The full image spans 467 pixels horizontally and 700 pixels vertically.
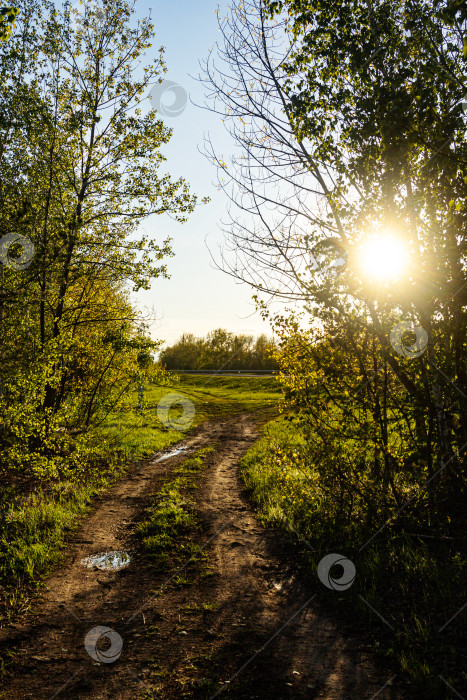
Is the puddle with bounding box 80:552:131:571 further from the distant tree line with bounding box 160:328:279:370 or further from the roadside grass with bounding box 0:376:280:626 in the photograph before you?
the distant tree line with bounding box 160:328:279:370

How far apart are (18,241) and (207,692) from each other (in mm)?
8331

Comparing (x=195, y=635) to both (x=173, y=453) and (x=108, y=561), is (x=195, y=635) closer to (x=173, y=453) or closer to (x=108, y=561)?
(x=108, y=561)

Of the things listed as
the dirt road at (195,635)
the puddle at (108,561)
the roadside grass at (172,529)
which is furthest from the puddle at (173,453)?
the puddle at (108,561)

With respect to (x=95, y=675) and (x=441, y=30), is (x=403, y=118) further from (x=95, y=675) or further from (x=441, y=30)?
(x=95, y=675)

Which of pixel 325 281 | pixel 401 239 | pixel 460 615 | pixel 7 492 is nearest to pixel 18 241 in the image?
pixel 7 492

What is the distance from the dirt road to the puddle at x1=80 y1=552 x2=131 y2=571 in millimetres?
161

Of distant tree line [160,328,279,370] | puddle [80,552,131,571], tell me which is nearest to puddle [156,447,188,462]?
puddle [80,552,131,571]

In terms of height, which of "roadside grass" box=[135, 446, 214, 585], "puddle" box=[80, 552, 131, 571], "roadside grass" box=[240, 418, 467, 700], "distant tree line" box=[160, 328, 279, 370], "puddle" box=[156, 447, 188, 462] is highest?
"distant tree line" box=[160, 328, 279, 370]

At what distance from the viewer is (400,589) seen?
5254 mm

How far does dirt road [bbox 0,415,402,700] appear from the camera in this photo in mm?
3768

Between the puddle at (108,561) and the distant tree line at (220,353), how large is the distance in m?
60.8

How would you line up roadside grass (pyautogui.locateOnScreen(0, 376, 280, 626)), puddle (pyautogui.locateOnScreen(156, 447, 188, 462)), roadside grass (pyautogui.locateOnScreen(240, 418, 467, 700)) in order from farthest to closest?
puddle (pyautogui.locateOnScreen(156, 447, 188, 462)), roadside grass (pyautogui.locateOnScreen(0, 376, 280, 626)), roadside grass (pyautogui.locateOnScreen(240, 418, 467, 700))

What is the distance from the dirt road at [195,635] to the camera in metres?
3.77

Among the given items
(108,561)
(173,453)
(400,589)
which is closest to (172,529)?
(108,561)
